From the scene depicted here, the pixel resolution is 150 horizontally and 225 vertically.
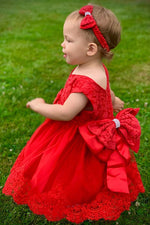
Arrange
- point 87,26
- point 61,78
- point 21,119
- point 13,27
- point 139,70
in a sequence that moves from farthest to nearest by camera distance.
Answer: point 13,27, point 139,70, point 61,78, point 21,119, point 87,26

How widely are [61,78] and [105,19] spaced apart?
337 cm

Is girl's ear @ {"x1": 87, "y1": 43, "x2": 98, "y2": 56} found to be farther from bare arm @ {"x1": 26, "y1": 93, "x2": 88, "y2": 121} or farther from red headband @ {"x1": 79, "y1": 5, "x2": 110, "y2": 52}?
bare arm @ {"x1": 26, "y1": 93, "x2": 88, "y2": 121}

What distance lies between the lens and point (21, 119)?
13.3 feet

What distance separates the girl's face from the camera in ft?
6.55

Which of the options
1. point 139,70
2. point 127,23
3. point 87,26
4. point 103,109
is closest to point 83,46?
point 87,26

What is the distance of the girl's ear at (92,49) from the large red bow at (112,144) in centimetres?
56

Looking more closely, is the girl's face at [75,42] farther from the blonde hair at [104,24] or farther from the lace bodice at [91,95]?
the lace bodice at [91,95]

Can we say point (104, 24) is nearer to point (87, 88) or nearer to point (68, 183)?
point (87, 88)

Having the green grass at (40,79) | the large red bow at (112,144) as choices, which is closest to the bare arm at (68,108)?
the large red bow at (112,144)

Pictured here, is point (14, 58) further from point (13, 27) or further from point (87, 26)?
point (87, 26)

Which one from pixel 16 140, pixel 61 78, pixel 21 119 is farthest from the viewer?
pixel 61 78

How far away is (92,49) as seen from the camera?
2.04 m

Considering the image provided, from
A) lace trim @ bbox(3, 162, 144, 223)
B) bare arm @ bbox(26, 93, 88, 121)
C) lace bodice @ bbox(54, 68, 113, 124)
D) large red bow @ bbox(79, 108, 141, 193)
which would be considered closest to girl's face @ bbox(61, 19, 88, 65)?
lace bodice @ bbox(54, 68, 113, 124)

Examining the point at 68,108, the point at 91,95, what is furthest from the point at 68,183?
the point at 91,95
